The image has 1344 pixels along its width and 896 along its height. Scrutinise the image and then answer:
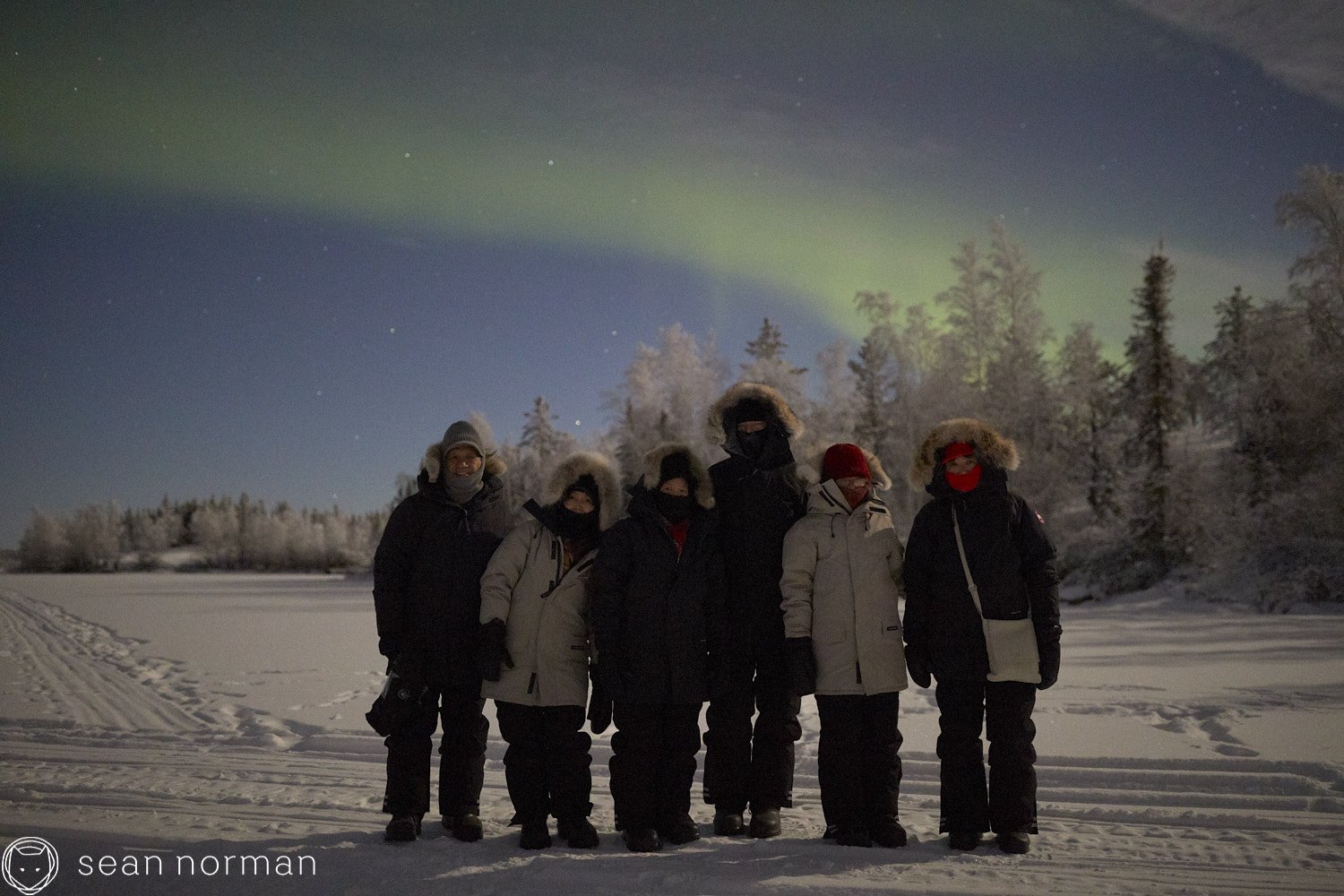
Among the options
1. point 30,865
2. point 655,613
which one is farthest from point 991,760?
point 30,865

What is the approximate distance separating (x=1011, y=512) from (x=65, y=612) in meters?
23.2

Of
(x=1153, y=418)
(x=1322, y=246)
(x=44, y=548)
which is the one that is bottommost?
(x=44, y=548)

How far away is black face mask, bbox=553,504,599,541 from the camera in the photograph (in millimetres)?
4719

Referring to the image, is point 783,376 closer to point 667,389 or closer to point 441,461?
point 667,389

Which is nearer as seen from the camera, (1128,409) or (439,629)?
(439,629)

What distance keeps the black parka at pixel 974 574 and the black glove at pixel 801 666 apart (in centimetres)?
56

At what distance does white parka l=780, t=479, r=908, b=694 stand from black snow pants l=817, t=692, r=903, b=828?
0.09 m

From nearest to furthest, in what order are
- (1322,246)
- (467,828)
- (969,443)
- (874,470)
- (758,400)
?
1. (467,828)
2. (969,443)
3. (874,470)
4. (758,400)
5. (1322,246)

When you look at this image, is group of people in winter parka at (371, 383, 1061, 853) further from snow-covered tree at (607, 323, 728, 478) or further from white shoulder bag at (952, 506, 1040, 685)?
snow-covered tree at (607, 323, 728, 478)

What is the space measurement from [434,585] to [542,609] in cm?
63

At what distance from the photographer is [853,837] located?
428cm

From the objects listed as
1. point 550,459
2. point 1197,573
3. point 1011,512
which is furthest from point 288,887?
point 550,459

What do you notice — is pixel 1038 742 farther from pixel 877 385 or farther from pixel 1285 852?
pixel 877 385

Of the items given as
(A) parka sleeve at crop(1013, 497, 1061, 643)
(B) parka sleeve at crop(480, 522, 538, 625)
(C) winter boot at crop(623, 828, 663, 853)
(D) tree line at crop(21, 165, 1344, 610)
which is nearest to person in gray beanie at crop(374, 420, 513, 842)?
(B) parka sleeve at crop(480, 522, 538, 625)
